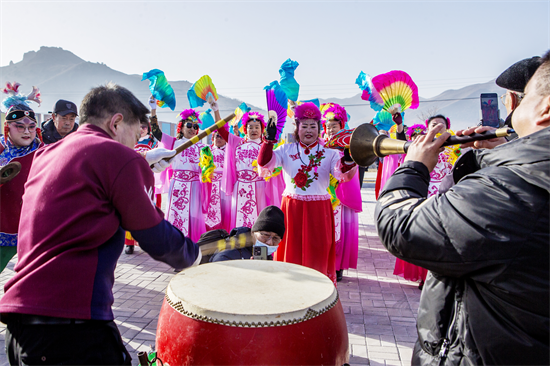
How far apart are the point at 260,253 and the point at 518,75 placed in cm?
217

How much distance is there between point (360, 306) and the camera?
3947 millimetres

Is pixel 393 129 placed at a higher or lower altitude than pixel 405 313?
higher

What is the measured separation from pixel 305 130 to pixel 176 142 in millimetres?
2786

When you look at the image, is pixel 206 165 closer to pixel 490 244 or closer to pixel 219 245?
pixel 219 245

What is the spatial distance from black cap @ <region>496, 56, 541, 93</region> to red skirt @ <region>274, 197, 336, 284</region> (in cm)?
224

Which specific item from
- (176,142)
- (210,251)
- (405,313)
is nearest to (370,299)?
(405,313)

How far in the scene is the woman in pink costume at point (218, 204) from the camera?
20.6ft

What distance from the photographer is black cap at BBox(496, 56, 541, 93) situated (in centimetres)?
142

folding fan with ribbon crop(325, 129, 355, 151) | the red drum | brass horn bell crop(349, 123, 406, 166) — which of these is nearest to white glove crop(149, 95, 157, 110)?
folding fan with ribbon crop(325, 129, 355, 151)

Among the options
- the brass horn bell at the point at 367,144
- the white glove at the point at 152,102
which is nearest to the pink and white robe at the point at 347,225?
the white glove at the point at 152,102

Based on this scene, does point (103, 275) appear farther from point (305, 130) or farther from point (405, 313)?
point (405, 313)

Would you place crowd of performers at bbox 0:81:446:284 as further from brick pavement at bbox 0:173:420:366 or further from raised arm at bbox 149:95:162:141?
brick pavement at bbox 0:173:420:366

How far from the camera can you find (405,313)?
3.74 meters

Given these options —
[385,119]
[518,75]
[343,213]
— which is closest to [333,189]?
[343,213]
